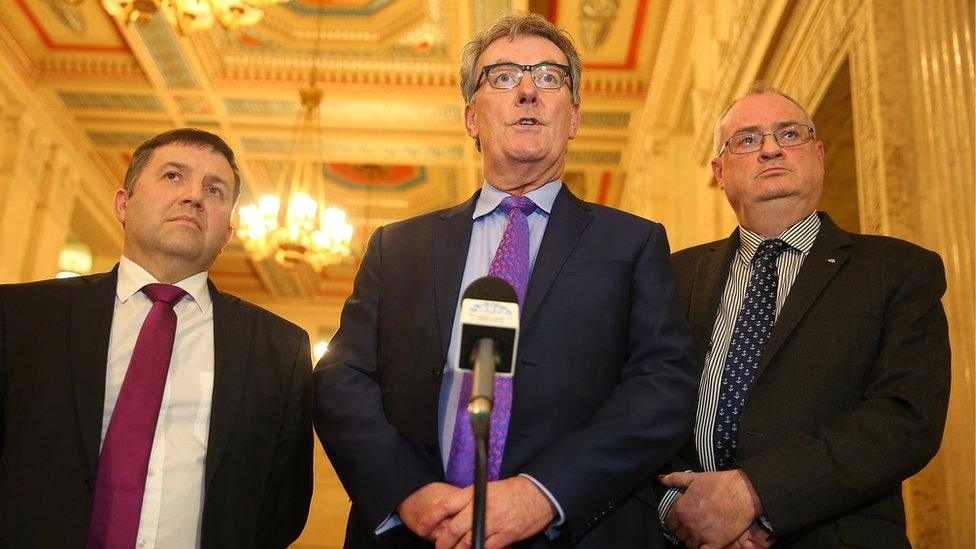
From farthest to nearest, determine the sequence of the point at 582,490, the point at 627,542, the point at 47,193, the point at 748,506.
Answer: the point at 47,193
the point at 748,506
the point at 627,542
the point at 582,490

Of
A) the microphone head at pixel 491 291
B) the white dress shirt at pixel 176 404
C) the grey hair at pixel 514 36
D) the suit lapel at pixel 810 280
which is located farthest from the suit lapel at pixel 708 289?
the white dress shirt at pixel 176 404

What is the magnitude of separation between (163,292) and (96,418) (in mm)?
372

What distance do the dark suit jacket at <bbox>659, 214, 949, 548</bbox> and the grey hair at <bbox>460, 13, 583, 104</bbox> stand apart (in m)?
0.71

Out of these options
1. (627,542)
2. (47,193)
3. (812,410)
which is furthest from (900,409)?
(47,193)

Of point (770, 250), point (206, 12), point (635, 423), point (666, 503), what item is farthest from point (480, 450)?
point (206, 12)

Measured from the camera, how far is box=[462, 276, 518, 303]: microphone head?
1.37 metres

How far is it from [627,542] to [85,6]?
8548 mm

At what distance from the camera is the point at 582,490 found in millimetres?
1625

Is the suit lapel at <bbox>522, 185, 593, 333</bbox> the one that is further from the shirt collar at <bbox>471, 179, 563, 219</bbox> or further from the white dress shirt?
the white dress shirt

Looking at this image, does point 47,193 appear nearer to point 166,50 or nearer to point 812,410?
point 166,50

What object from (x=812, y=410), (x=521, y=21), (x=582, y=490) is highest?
(x=521, y=21)

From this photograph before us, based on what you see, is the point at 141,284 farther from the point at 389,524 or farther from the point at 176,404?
the point at 389,524

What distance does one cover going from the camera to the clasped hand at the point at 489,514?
156cm

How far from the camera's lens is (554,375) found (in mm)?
1795
